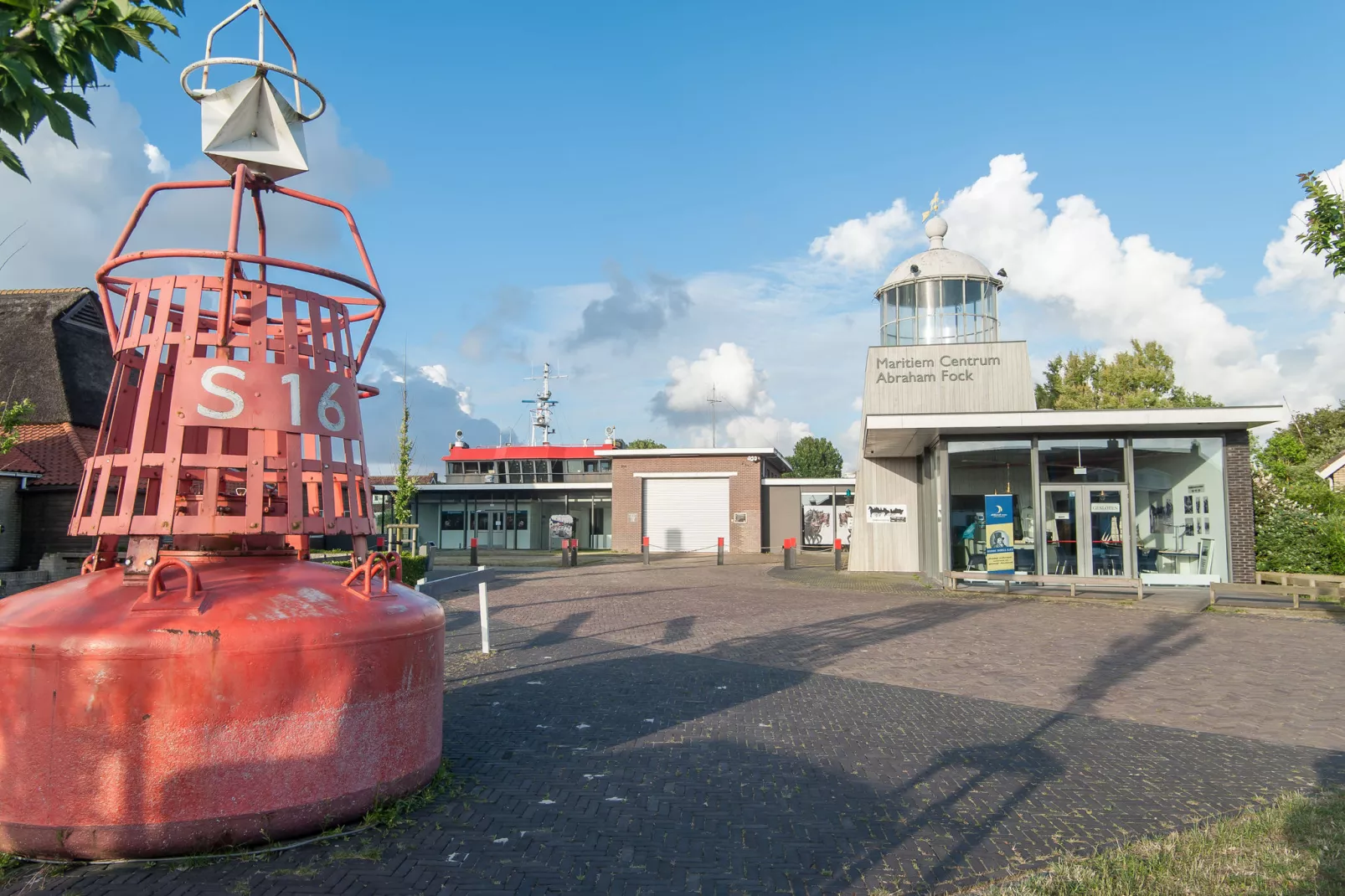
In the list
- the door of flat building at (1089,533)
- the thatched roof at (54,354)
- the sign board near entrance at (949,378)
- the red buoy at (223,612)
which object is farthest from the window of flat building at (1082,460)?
the thatched roof at (54,354)

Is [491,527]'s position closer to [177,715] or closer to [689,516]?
[689,516]

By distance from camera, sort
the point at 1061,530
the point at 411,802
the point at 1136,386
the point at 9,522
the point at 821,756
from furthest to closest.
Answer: the point at 1136,386 < the point at 9,522 < the point at 1061,530 < the point at 821,756 < the point at 411,802

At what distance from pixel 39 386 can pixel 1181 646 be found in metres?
26.4

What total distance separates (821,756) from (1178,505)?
53.6 feet

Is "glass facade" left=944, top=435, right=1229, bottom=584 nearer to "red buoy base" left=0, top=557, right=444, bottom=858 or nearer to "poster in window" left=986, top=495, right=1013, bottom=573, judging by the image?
"poster in window" left=986, top=495, right=1013, bottom=573

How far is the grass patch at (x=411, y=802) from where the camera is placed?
4801mm

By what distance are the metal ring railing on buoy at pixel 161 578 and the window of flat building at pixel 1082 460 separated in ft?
60.9

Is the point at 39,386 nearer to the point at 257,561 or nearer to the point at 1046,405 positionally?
the point at 257,561

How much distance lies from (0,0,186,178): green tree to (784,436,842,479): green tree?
81717 millimetres

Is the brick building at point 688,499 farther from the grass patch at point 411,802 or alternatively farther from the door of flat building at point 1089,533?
the grass patch at point 411,802

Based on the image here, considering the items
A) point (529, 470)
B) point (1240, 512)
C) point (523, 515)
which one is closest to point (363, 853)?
point (1240, 512)

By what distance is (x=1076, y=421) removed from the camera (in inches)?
738

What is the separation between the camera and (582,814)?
5.18 meters

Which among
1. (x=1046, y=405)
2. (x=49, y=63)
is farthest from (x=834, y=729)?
(x=1046, y=405)
